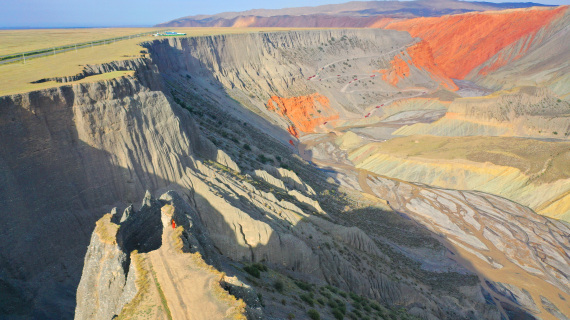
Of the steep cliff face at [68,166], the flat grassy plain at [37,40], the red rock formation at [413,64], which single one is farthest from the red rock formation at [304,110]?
the steep cliff face at [68,166]

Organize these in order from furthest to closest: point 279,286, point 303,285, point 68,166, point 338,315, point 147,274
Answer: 1. point 303,285
2. point 68,166
3. point 338,315
4. point 279,286
5. point 147,274

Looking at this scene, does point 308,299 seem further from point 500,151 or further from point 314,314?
point 500,151

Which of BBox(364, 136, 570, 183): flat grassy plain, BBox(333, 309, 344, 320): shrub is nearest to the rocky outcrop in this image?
BBox(333, 309, 344, 320): shrub

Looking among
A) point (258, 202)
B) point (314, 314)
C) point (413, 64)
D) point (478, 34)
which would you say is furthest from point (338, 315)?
point (478, 34)

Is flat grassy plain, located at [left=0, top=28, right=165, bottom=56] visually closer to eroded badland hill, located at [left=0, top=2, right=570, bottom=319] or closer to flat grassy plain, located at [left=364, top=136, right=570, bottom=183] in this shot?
eroded badland hill, located at [left=0, top=2, right=570, bottom=319]

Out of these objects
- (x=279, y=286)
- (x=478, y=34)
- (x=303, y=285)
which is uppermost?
(x=478, y=34)

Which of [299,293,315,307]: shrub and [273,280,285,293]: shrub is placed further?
[299,293,315,307]: shrub

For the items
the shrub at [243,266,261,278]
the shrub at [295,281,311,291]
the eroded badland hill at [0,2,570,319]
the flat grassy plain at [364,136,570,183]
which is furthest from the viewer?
the flat grassy plain at [364,136,570,183]
